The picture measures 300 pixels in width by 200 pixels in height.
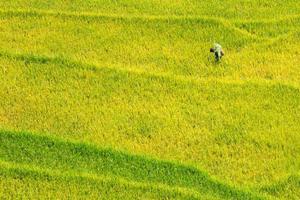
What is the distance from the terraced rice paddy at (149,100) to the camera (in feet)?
30.2

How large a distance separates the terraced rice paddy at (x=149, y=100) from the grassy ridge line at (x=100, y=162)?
17 millimetres

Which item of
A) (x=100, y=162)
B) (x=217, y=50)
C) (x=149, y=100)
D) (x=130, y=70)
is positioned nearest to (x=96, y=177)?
(x=100, y=162)

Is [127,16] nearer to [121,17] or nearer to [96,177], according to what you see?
[121,17]

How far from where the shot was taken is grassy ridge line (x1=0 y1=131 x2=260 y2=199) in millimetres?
9156

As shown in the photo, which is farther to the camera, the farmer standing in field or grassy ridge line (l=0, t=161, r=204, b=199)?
the farmer standing in field

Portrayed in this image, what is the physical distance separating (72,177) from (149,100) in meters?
2.10

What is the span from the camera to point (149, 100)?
10406 mm

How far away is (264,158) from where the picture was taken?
9469mm

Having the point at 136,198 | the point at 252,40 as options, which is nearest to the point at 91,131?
the point at 136,198


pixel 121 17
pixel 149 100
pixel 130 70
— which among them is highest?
pixel 121 17

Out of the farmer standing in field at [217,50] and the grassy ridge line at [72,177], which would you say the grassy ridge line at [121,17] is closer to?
the farmer standing in field at [217,50]

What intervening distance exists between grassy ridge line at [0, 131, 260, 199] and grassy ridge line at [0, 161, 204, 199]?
0.12m

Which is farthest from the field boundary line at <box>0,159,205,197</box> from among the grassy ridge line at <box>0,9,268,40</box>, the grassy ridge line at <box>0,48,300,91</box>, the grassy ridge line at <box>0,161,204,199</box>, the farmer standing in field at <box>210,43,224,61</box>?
the grassy ridge line at <box>0,9,268,40</box>

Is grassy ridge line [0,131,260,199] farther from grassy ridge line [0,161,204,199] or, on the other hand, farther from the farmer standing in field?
the farmer standing in field
